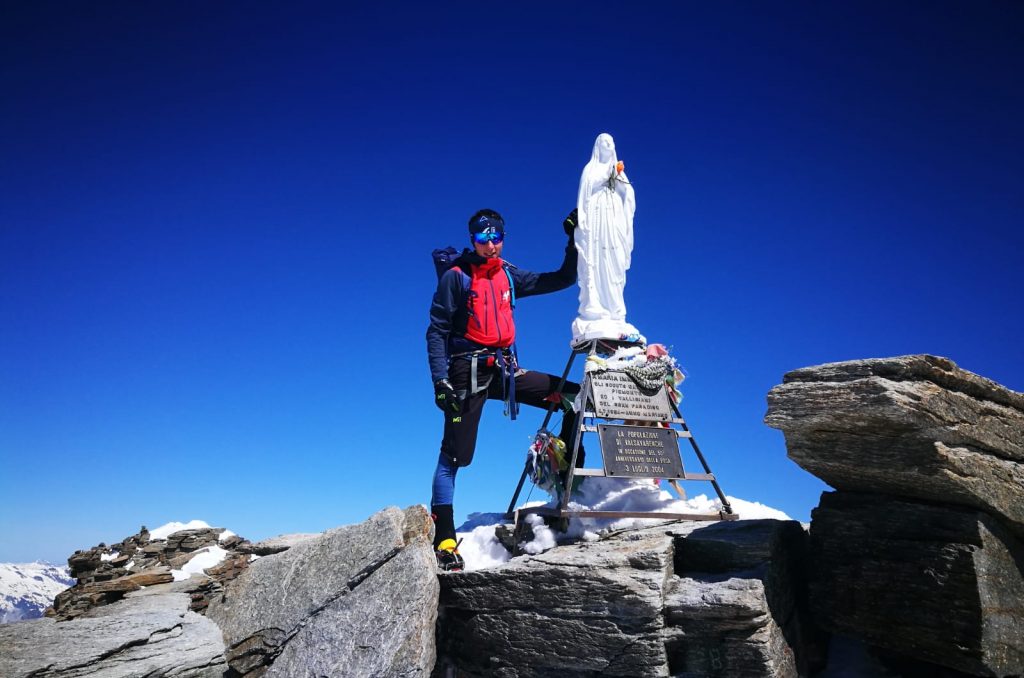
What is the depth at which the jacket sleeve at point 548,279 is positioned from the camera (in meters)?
10.1

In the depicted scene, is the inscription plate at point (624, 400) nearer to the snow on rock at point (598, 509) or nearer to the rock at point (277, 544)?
the snow on rock at point (598, 509)

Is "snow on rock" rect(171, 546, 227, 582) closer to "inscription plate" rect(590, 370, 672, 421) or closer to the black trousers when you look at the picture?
the black trousers

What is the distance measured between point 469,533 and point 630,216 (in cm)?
570

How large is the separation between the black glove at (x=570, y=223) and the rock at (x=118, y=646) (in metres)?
7.39

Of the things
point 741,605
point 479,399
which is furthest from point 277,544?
point 741,605

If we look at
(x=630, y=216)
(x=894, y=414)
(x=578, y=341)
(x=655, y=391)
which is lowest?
(x=894, y=414)

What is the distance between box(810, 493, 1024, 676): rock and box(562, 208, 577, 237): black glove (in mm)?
5561

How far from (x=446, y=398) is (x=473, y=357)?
2.46 feet

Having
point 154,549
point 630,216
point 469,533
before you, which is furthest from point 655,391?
point 154,549

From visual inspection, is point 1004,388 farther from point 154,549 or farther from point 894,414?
point 154,549

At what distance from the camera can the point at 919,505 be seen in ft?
20.1

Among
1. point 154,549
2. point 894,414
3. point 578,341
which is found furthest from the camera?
point 154,549

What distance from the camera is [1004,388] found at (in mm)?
6410

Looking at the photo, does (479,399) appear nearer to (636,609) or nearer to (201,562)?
(636,609)
